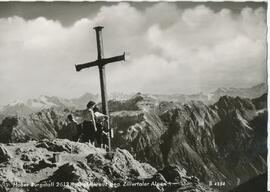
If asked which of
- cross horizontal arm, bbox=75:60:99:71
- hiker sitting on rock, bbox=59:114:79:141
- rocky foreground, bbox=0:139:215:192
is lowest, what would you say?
rocky foreground, bbox=0:139:215:192

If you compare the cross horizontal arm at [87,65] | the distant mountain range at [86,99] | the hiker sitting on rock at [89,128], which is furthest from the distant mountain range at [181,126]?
the cross horizontal arm at [87,65]

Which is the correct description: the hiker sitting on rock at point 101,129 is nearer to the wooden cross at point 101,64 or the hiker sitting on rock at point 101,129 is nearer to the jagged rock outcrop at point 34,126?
the wooden cross at point 101,64

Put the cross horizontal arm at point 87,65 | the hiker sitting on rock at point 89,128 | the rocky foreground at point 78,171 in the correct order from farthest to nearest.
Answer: the cross horizontal arm at point 87,65
the hiker sitting on rock at point 89,128
the rocky foreground at point 78,171

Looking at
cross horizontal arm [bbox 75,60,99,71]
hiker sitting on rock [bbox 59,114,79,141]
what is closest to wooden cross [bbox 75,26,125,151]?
cross horizontal arm [bbox 75,60,99,71]

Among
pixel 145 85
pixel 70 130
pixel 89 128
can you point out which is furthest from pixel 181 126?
pixel 70 130

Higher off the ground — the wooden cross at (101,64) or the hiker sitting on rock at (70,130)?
the wooden cross at (101,64)

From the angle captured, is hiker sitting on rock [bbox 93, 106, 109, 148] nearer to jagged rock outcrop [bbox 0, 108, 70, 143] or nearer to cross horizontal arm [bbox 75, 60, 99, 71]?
jagged rock outcrop [bbox 0, 108, 70, 143]
